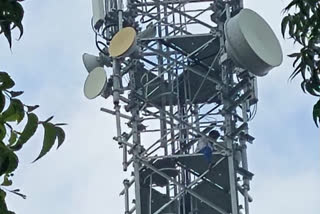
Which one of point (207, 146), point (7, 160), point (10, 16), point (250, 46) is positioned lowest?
point (7, 160)

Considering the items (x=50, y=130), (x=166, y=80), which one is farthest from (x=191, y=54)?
(x=50, y=130)

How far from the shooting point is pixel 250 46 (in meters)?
13.8

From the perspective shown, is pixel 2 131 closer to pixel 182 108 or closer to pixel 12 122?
pixel 12 122

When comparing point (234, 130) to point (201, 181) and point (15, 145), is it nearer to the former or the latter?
point (201, 181)

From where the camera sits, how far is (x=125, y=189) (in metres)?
14.6

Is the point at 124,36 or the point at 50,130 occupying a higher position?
the point at 124,36

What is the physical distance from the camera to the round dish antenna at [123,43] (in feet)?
46.8

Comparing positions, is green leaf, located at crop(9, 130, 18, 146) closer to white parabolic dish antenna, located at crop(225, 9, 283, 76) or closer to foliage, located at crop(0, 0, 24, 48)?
foliage, located at crop(0, 0, 24, 48)

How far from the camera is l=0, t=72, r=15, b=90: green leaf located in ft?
8.32

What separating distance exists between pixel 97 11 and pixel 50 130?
12.5 m

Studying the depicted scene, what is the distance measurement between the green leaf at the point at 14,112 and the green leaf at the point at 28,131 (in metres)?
0.03

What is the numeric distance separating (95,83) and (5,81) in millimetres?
12231

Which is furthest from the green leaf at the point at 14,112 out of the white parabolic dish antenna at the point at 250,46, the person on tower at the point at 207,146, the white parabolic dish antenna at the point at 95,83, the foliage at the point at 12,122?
the white parabolic dish antenna at the point at 95,83

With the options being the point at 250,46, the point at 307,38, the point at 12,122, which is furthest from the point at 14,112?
the point at 250,46
